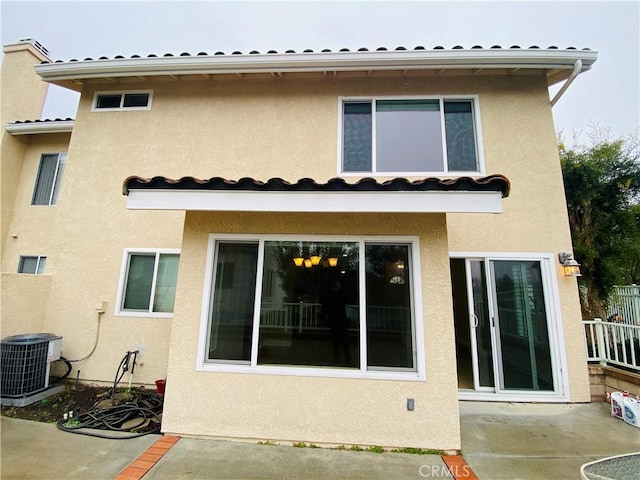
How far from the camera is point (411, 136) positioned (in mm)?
6359

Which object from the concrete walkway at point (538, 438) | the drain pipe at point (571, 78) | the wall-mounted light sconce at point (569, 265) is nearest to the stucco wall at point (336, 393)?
the concrete walkway at point (538, 438)

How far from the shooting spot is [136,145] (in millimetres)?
6855

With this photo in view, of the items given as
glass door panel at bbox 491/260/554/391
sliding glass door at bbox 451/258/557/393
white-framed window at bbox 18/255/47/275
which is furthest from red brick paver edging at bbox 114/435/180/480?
white-framed window at bbox 18/255/47/275

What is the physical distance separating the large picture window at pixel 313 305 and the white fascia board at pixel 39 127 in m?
7.49

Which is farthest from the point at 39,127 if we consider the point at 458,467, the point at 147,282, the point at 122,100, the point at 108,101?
the point at 458,467

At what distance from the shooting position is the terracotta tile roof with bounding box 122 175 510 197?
11.0 feet

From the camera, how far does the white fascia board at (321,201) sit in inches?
135

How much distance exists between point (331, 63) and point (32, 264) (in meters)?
9.82

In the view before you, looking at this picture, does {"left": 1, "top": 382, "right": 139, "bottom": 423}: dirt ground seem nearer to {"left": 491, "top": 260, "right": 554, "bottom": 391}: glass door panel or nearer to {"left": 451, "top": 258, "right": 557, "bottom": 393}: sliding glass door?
{"left": 451, "top": 258, "right": 557, "bottom": 393}: sliding glass door

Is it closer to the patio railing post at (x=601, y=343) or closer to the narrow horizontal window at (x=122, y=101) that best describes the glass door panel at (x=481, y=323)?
the patio railing post at (x=601, y=343)

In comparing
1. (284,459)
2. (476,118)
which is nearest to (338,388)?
(284,459)

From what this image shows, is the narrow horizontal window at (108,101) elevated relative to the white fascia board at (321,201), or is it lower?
elevated

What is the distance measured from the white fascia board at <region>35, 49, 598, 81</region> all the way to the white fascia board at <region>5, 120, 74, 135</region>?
4.64 ft

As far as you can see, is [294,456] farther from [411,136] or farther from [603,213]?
[603,213]
